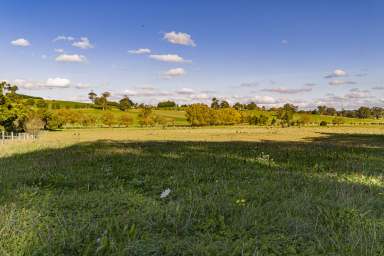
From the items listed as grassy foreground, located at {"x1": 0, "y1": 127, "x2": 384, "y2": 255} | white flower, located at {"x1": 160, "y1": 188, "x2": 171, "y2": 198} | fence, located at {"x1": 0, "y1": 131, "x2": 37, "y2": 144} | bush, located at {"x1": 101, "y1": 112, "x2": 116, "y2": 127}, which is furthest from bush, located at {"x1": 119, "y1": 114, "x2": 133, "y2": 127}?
white flower, located at {"x1": 160, "y1": 188, "x2": 171, "y2": 198}

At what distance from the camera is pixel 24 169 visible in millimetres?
13094

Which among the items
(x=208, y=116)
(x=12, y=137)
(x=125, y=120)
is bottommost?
(x=125, y=120)

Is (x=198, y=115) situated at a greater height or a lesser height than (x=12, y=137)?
greater

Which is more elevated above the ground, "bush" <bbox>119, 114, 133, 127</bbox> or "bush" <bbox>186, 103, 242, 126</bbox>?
"bush" <bbox>186, 103, 242, 126</bbox>

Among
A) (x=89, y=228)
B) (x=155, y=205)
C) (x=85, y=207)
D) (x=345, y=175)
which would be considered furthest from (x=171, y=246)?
(x=345, y=175)

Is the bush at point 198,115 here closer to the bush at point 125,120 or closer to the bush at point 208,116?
the bush at point 208,116

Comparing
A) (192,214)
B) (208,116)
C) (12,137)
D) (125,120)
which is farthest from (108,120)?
(192,214)

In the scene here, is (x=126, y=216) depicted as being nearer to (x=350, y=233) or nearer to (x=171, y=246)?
(x=171, y=246)

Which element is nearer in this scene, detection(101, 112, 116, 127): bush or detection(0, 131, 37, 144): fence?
detection(0, 131, 37, 144): fence

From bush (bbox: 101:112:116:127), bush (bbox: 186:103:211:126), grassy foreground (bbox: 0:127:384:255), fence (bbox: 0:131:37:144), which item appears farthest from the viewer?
bush (bbox: 186:103:211:126)

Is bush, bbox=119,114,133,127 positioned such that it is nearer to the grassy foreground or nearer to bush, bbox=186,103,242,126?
bush, bbox=186,103,242,126

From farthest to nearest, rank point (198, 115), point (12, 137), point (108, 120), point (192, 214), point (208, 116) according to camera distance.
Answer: point (208, 116) → point (198, 115) → point (108, 120) → point (12, 137) → point (192, 214)

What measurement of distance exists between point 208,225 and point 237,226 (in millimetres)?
505

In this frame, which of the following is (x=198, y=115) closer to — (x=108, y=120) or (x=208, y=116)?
(x=208, y=116)
